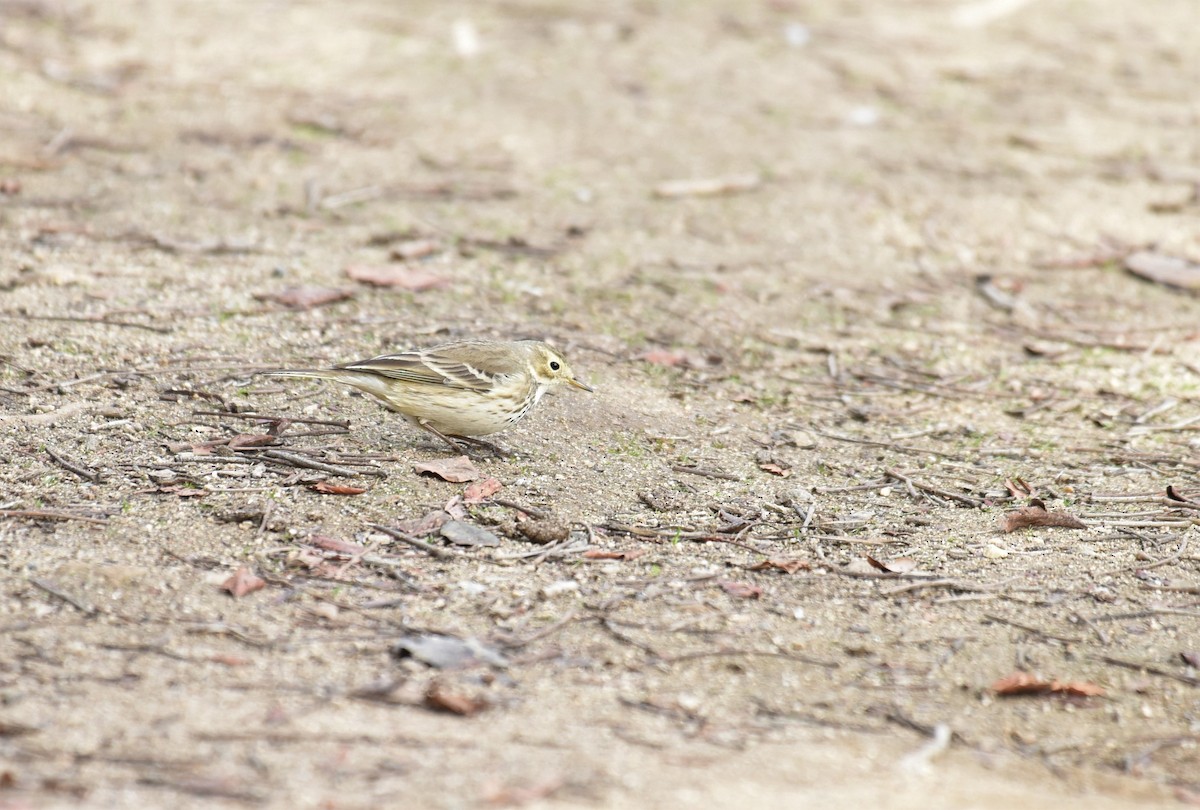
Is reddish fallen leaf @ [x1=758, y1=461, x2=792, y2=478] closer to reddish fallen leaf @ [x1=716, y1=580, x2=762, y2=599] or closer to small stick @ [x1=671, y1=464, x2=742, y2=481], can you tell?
small stick @ [x1=671, y1=464, x2=742, y2=481]

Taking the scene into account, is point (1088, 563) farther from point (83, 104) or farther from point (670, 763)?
point (83, 104)

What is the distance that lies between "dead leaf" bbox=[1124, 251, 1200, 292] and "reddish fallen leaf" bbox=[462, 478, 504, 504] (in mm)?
5612

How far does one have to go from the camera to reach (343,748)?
373 centimetres

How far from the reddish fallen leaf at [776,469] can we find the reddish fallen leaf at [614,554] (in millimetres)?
1248

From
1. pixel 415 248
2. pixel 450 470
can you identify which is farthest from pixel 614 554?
Answer: pixel 415 248

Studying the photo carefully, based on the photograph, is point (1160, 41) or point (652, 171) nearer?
point (652, 171)

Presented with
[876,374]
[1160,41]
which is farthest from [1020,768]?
[1160,41]

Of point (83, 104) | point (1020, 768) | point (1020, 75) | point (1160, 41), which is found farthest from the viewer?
point (1160, 41)

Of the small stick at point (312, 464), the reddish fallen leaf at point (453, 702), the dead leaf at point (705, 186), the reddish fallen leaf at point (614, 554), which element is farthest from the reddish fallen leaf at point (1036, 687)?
the dead leaf at point (705, 186)

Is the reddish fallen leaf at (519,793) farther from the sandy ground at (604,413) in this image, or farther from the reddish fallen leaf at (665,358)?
the reddish fallen leaf at (665,358)

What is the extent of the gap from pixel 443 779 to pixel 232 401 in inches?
126

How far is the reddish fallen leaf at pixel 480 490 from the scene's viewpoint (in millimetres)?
5621

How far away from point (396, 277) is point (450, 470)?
8.18 ft

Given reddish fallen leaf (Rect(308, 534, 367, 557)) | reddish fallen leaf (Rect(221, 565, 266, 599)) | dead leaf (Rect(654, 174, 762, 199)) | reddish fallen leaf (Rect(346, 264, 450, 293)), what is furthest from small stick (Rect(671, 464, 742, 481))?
dead leaf (Rect(654, 174, 762, 199))
